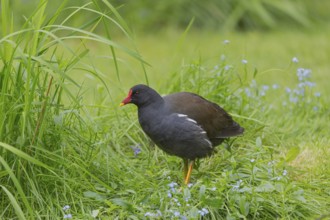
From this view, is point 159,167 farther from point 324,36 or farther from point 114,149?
point 324,36

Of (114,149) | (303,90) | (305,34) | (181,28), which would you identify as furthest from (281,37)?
(114,149)

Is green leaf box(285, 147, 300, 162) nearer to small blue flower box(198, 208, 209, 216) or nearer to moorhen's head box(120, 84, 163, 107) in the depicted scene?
moorhen's head box(120, 84, 163, 107)

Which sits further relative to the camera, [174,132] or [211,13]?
[211,13]

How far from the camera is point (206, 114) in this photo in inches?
201

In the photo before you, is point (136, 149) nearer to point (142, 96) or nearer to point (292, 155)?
point (142, 96)

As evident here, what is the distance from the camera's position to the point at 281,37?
9.16 m

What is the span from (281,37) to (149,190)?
4929 mm

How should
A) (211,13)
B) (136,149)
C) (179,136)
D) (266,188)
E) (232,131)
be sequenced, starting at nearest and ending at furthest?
(266,188), (179,136), (232,131), (136,149), (211,13)

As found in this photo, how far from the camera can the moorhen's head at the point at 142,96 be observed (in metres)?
4.98

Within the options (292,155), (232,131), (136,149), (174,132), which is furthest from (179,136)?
(292,155)

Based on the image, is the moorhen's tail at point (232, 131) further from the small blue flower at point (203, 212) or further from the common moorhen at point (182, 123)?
the small blue flower at point (203, 212)

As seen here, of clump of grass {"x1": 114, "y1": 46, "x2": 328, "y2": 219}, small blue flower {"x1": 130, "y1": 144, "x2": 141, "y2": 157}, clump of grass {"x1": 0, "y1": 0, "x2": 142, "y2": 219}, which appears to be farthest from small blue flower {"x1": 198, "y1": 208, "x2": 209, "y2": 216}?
small blue flower {"x1": 130, "y1": 144, "x2": 141, "y2": 157}

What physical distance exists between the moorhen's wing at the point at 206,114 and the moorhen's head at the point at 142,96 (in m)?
0.10

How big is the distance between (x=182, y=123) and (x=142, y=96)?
32 centimetres
